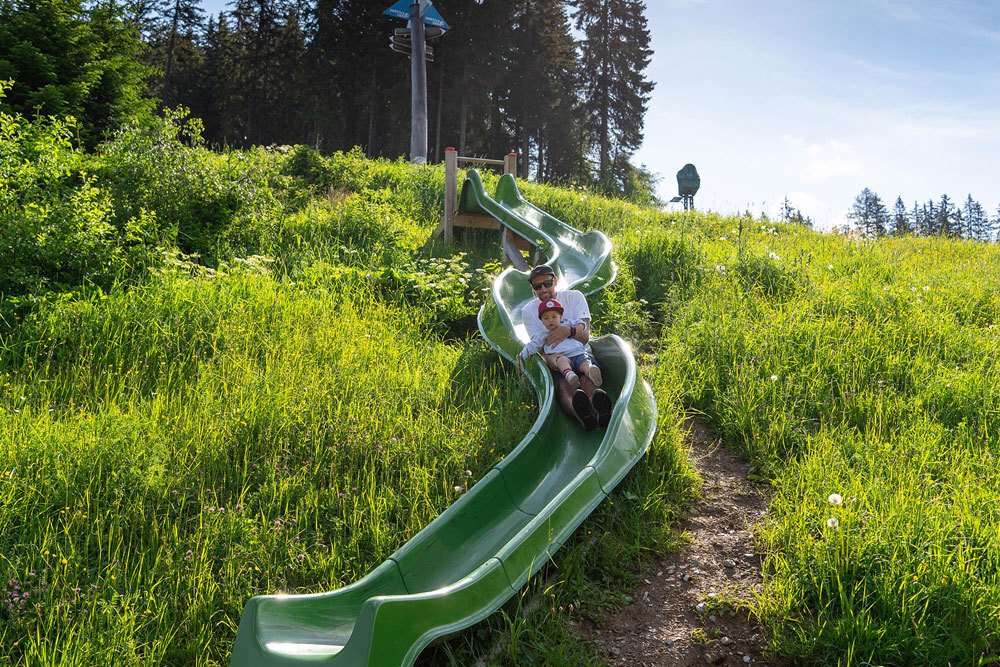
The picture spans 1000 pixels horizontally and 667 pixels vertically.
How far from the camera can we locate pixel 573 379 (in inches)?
198

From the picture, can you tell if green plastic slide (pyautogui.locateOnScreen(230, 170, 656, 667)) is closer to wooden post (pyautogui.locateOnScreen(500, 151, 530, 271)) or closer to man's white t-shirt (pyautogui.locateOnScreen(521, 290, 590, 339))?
man's white t-shirt (pyautogui.locateOnScreen(521, 290, 590, 339))

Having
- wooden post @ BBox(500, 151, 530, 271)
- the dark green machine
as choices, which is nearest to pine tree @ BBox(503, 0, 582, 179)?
the dark green machine

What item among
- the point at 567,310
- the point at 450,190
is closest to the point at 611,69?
the point at 450,190

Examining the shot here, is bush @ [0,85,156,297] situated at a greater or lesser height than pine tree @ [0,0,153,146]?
lesser

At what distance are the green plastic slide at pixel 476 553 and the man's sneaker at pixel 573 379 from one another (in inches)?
6.7

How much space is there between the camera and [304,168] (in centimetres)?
1292

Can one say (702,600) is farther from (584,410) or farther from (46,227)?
(46,227)

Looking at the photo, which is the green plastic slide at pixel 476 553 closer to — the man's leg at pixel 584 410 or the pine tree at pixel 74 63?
the man's leg at pixel 584 410

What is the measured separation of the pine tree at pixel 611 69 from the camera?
3131 cm

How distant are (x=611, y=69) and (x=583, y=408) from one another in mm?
29881

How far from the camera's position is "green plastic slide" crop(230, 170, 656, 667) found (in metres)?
2.86

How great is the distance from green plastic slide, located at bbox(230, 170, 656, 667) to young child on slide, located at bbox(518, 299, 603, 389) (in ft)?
0.38

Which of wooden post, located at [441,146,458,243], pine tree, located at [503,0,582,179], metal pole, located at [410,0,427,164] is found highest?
pine tree, located at [503,0,582,179]

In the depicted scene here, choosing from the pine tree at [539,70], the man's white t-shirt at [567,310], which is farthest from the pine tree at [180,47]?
the man's white t-shirt at [567,310]
